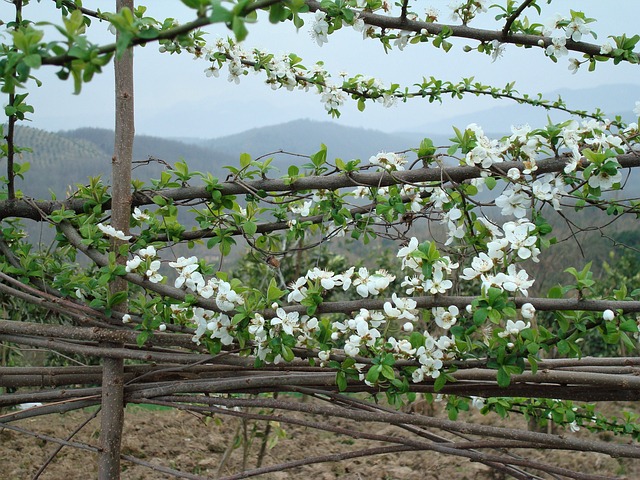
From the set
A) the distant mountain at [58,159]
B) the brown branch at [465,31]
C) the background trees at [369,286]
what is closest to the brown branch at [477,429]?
the background trees at [369,286]

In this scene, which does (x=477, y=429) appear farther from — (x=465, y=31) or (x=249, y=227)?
(x=465, y=31)

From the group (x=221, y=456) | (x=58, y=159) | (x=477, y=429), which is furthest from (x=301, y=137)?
(x=477, y=429)

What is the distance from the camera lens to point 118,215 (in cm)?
Result: 141

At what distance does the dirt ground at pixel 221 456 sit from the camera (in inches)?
96.3

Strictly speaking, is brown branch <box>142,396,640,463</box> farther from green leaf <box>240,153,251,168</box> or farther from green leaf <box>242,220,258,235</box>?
green leaf <box>240,153,251,168</box>

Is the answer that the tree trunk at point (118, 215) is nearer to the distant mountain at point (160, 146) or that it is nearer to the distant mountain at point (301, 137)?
the distant mountain at point (160, 146)

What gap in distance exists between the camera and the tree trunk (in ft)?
4.63

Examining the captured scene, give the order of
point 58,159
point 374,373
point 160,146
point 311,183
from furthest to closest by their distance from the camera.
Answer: point 160,146
point 58,159
point 311,183
point 374,373

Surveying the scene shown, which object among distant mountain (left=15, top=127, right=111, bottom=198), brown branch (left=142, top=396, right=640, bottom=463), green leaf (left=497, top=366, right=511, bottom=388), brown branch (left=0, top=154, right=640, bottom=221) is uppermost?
distant mountain (left=15, top=127, right=111, bottom=198)

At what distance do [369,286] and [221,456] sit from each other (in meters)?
1.85

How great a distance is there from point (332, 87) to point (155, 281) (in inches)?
31.4

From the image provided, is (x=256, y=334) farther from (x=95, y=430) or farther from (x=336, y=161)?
(x=95, y=430)

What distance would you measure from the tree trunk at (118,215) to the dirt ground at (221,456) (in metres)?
0.84

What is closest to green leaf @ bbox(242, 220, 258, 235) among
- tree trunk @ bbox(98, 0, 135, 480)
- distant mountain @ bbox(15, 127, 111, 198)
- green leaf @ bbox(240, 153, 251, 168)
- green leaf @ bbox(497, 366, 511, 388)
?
green leaf @ bbox(240, 153, 251, 168)
